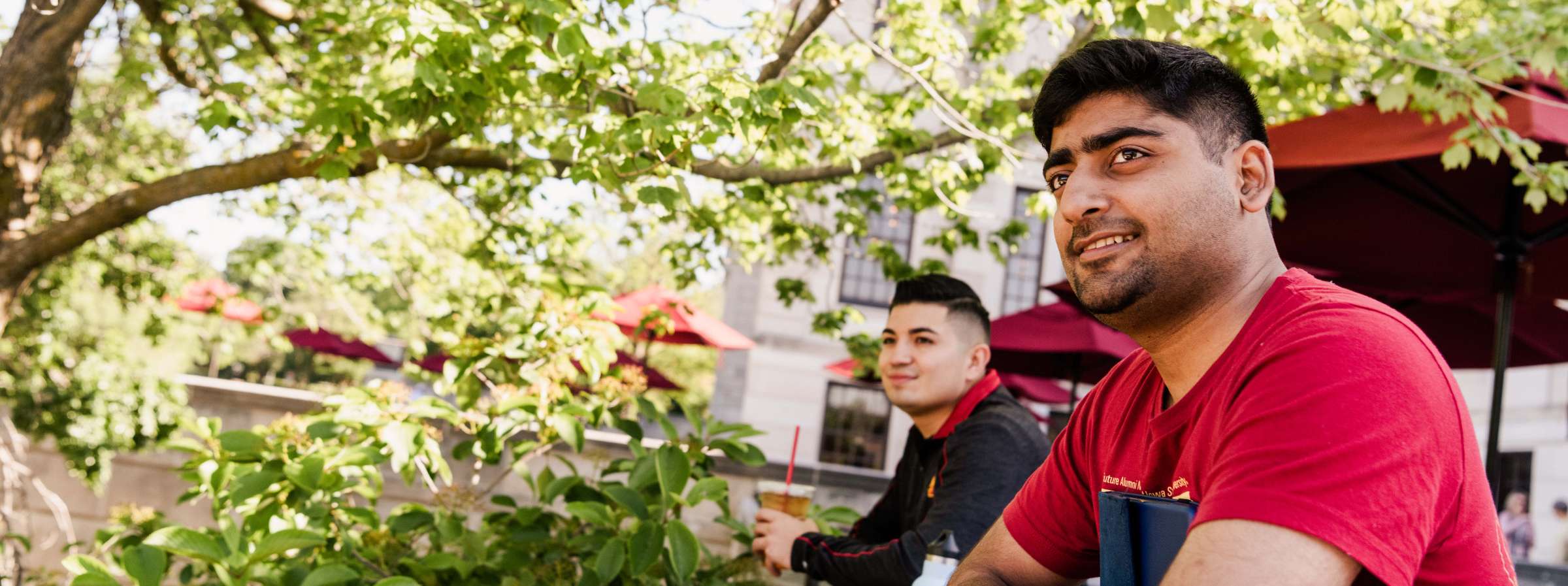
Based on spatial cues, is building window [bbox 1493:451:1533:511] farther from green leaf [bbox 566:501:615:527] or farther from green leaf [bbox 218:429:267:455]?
green leaf [bbox 218:429:267:455]

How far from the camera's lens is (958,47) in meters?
5.73

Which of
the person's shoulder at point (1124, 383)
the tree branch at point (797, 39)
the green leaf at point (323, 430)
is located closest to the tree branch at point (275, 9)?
the tree branch at point (797, 39)

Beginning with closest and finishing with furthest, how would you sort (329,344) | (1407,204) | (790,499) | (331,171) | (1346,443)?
1. (1346,443)
2. (790,499)
3. (331,171)
4. (1407,204)
5. (329,344)

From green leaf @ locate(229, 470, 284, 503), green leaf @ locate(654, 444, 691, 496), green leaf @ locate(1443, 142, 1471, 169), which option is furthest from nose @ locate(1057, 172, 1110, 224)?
green leaf @ locate(1443, 142, 1471, 169)

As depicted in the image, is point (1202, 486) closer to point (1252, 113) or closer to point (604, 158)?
point (1252, 113)

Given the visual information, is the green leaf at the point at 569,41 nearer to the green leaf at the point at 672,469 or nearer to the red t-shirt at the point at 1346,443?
the green leaf at the point at 672,469

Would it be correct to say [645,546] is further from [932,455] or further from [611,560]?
[932,455]

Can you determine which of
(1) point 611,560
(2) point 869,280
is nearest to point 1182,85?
(1) point 611,560

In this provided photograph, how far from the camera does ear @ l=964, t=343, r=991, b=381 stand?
13.0 feet

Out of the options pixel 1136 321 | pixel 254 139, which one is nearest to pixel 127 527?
pixel 1136 321

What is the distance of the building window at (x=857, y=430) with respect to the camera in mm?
19859

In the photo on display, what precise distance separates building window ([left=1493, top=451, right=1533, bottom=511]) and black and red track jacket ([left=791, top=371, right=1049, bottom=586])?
15868mm

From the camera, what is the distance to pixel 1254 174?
1.52 m

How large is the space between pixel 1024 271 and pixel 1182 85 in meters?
19.1
